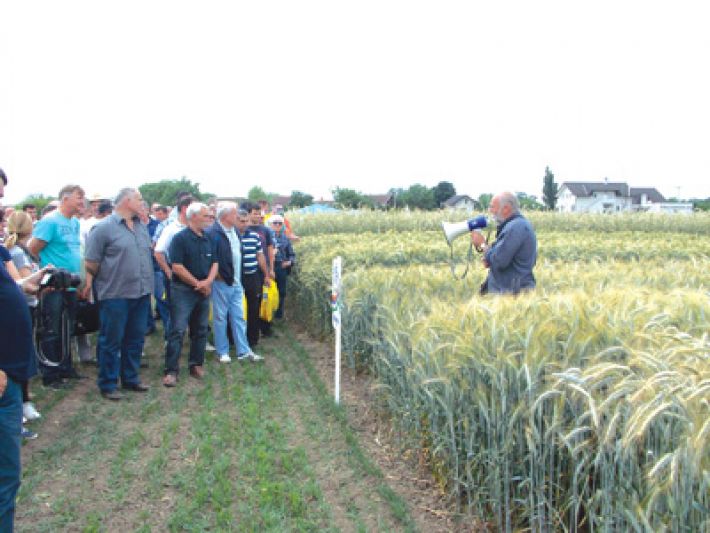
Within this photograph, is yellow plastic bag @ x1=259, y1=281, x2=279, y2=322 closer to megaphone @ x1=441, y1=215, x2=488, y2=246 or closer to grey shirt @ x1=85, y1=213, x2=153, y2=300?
grey shirt @ x1=85, y1=213, x2=153, y2=300

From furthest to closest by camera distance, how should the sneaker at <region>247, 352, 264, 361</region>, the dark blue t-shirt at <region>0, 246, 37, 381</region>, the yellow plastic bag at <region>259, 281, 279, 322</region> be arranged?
the yellow plastic bag at <region>259, 281, 279, 322</region>, the sneaker at <region>247, 352, 264, 361</region>, the dark blue t-shirt at <region>0, 246, 37, 381</region>

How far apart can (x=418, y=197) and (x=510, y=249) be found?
6269cm

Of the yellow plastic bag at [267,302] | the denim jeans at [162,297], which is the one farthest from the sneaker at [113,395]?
the yellow plastic bag at [267,302]

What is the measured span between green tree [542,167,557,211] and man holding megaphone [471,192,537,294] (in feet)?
257

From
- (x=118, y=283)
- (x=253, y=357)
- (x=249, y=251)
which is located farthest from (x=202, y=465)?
(x=249, y=251)

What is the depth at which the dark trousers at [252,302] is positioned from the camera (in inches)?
364

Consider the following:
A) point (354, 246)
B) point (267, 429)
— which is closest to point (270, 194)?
point (354, 246)

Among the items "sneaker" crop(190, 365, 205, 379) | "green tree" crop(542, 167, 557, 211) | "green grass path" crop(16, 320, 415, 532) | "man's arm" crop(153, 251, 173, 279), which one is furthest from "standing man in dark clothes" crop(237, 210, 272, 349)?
"green tree" crop(542, 167, 557, 211)

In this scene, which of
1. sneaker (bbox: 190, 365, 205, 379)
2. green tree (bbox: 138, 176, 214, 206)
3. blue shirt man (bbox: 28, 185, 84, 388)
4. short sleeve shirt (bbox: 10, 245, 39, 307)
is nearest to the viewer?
short sleeve shirt (bbox: 10, 245, 39, 307)

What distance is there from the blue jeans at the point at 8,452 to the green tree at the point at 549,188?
270 feet

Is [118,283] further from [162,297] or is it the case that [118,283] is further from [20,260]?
[162,297]

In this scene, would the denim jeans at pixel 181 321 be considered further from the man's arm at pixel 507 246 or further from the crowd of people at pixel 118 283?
the man's arm at pixel 507 246

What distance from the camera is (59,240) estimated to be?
7.34 metres

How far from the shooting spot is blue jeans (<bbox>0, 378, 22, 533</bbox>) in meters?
3.30
